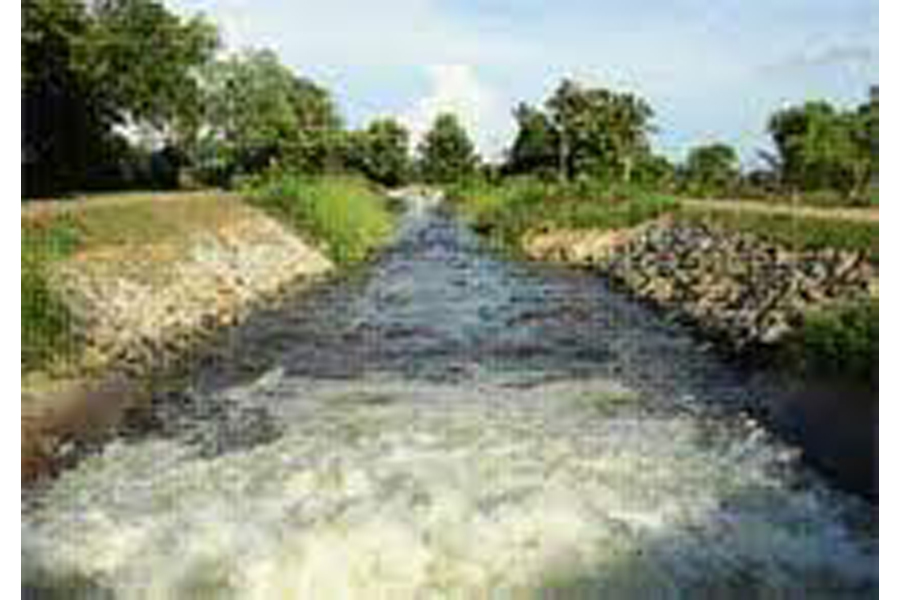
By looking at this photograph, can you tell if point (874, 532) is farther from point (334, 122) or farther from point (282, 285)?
point (334, 122)

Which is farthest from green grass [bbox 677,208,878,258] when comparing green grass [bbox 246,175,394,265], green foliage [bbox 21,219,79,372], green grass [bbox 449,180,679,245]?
green foliage [bbox 21,219,79,372]

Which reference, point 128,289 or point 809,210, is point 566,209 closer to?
→ point 809,210

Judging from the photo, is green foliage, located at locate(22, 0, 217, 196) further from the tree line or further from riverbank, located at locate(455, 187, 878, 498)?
riverbank, located at locate(455, 187, 878, 498)

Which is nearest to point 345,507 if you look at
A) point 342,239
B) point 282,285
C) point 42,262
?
point 42,262

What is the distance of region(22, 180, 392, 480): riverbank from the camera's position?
1656cm

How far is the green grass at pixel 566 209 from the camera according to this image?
43562 mm

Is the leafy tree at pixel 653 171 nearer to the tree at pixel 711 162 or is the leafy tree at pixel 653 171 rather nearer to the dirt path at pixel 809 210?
the tree at pixel 711 162

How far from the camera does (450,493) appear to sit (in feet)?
38.4

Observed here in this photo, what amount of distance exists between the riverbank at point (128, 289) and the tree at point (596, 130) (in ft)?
138

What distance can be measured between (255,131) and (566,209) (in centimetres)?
2525

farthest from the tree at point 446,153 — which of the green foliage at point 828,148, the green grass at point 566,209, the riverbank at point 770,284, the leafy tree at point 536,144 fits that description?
the riverbank at point 770,284

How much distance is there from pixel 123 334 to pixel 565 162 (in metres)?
A: 62.7

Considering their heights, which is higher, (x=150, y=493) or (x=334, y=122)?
(x=334, y=122)

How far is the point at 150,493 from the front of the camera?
12.2 metres
